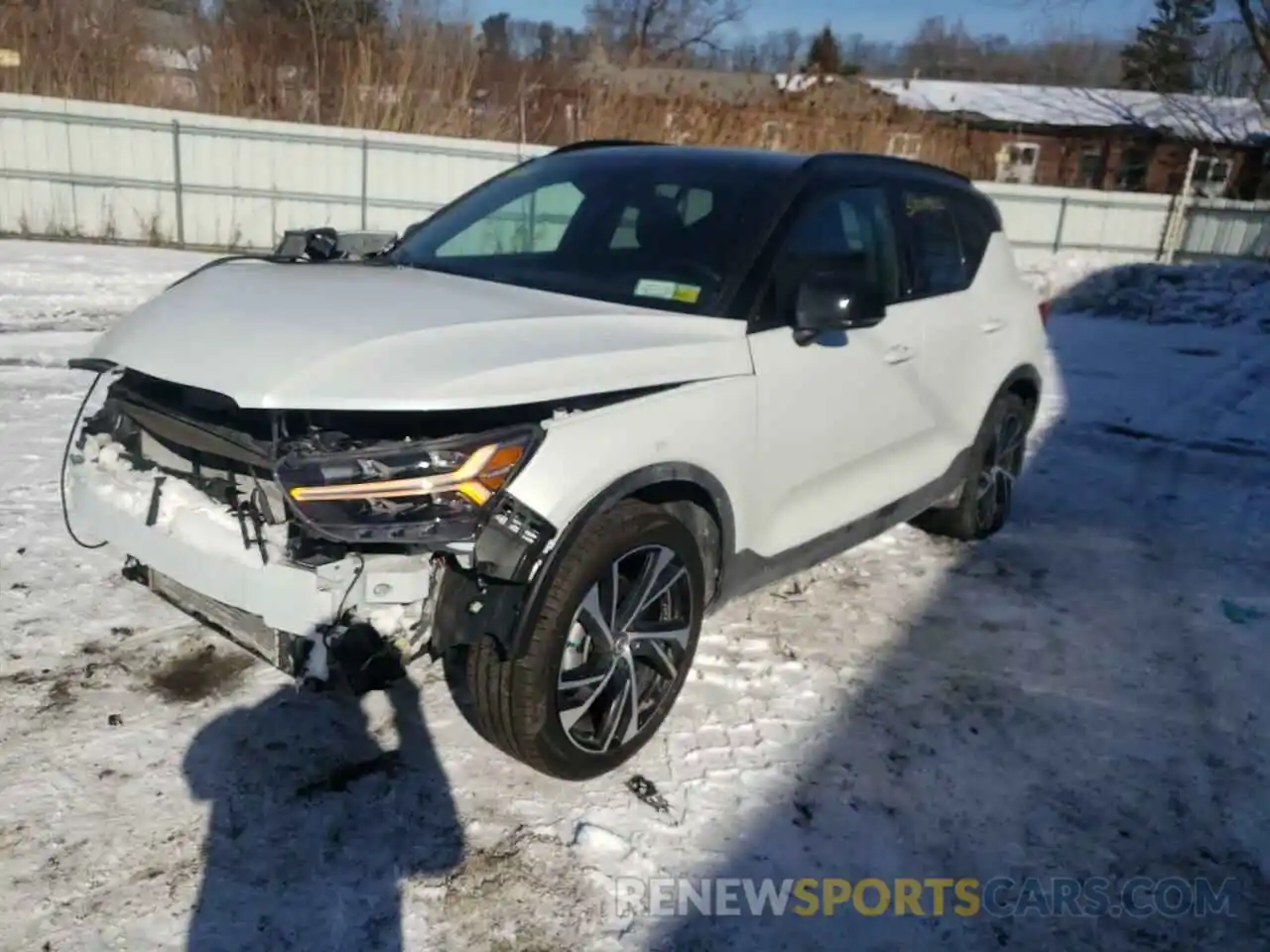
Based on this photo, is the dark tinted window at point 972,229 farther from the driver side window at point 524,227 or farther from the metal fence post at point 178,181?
the metal fence post at point 178,181

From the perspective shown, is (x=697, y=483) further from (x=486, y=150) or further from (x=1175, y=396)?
(x=486, y=150)

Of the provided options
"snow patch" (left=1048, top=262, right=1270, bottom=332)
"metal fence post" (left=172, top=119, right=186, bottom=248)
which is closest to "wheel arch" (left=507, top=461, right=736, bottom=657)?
"snow patch" (left=1048, top=262, right=1270, bottom=332)

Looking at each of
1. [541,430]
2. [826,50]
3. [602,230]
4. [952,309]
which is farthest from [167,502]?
[826,50]

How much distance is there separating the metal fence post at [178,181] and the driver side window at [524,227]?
12.2 metres

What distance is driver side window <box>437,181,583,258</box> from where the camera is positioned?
3812 millimetres

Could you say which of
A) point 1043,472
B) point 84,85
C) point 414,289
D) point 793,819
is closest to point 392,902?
point 793,819

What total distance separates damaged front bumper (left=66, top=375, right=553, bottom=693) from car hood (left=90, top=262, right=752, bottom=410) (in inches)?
13.9

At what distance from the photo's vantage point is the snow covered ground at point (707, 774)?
97.7 inches

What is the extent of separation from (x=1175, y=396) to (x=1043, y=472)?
11.2 feet

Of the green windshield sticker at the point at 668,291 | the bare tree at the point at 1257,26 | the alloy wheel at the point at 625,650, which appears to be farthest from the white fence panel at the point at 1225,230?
the alloy wheel at the point at 625,650

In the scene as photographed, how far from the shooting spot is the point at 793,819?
289 cm

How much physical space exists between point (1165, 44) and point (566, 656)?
53760 mm

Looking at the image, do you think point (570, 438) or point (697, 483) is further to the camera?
point (697, 483)

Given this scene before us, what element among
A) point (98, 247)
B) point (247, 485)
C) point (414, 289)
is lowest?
point (98, 247)
